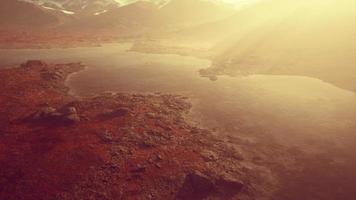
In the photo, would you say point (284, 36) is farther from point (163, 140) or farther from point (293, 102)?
point (163, 140)

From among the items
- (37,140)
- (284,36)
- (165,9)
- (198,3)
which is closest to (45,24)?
(165,9)

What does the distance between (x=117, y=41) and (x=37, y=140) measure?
32053 mm

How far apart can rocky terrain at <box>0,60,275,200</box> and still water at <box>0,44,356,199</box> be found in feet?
5.45

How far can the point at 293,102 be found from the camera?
2033 centimetres

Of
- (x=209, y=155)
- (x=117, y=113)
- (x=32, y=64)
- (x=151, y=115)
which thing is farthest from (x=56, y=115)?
(x=32, y=64)

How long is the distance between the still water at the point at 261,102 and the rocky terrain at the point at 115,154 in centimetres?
166

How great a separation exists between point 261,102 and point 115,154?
1005 cm

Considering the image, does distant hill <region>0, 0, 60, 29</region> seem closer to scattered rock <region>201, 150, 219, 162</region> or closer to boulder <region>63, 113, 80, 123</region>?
boulder <region>63, 113, 80, 123</region>

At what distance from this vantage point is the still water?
1505cm

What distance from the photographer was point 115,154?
47.5 feet

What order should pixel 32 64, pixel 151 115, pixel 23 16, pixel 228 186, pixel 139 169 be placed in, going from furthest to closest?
pixel 23 16
pixel 32 64
pixel 151 115
pixel 139 169
pixel 228 186

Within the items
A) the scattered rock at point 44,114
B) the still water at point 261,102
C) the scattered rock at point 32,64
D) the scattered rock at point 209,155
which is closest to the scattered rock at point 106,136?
the scattered rock at point 44,114

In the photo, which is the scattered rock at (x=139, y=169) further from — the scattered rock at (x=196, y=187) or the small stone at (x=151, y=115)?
the small stone at (x=151, y=115)

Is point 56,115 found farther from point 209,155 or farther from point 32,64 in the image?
point 32,64
